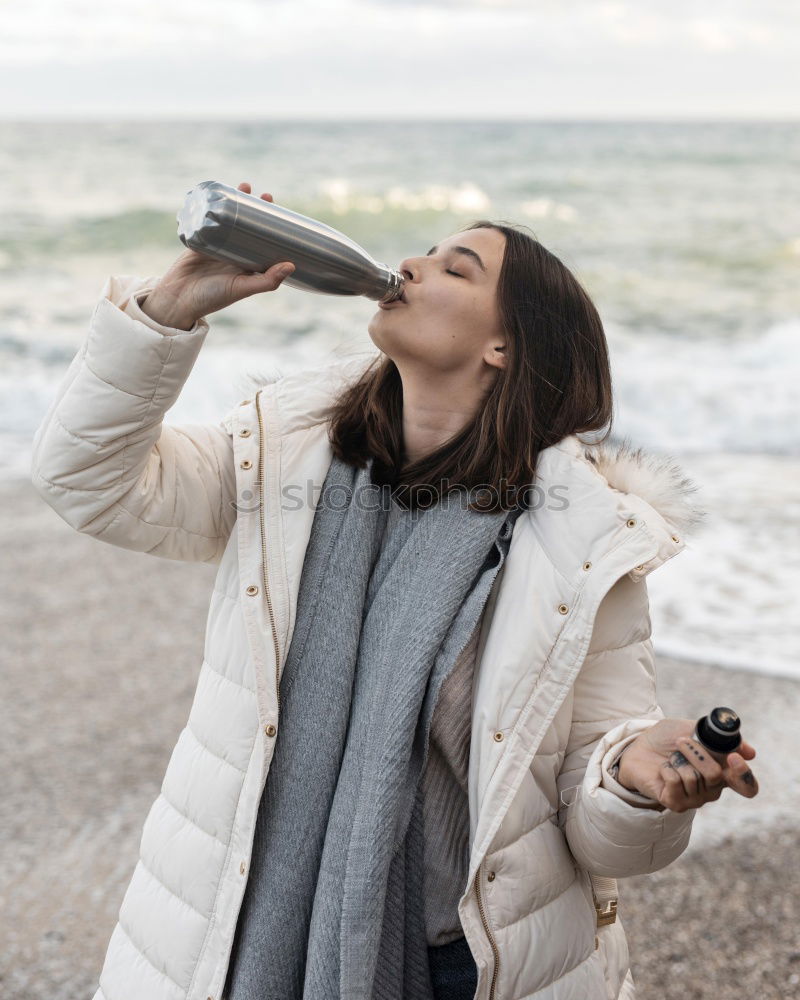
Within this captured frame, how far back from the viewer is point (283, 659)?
1836 mm

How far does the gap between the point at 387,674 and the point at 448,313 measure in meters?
0.72

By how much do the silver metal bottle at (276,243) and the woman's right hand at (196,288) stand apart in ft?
0.10

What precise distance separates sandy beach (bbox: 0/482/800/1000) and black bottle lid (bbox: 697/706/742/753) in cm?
195

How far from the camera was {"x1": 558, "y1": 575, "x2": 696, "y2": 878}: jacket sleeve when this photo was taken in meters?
1.71

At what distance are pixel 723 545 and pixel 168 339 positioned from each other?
5.68 meters

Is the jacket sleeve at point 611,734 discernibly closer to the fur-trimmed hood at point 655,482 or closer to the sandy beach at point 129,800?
the fur-trimmed hood at point 655,482

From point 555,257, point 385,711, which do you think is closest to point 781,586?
point 555,257

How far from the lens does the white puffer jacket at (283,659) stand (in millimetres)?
1729

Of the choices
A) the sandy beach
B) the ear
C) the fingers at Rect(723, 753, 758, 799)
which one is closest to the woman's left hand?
the fingers at Rect(723, 753, 758, 799)

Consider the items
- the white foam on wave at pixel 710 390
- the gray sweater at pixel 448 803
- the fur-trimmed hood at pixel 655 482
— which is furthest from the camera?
the white foam on wave at pixel 710 390

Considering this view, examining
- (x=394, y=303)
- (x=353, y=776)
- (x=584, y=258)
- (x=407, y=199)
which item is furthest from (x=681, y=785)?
(x=407, y=199)

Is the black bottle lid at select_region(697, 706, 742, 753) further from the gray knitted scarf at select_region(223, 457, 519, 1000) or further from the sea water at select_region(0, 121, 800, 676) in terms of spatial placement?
the sea water at select_region(0, 121, 800, 676)

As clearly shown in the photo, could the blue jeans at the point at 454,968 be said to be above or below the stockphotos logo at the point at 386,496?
below

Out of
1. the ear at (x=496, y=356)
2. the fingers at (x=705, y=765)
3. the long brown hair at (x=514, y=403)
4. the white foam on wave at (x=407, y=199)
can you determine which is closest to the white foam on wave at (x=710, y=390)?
the long brown hair at (x=514, y=403)
